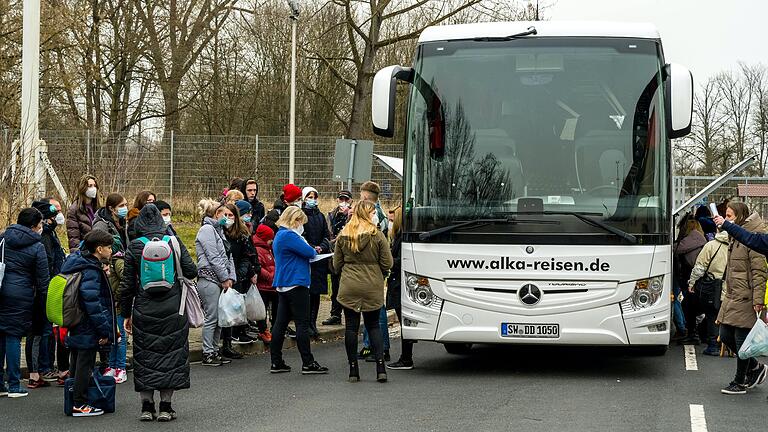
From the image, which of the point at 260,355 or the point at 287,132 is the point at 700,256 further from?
the point at 287,132

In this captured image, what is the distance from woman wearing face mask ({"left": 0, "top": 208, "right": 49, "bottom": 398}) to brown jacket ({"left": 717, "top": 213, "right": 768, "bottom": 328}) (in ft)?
20.6

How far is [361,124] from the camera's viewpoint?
36.1 metres

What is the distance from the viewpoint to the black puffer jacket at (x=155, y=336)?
28.9 feet

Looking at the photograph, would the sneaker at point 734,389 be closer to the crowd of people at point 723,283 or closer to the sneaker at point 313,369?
the crowd of people at point 723,283

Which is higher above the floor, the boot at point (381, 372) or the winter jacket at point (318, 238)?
the winter jacket at point (318, 238)

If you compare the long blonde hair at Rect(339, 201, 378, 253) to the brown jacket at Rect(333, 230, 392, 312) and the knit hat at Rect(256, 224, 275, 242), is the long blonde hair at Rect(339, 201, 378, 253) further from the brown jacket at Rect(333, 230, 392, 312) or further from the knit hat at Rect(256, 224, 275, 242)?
the knit hat at Rect(256, 224, 275, 242)

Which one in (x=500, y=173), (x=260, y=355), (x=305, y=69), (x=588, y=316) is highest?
(x=305, y=69)

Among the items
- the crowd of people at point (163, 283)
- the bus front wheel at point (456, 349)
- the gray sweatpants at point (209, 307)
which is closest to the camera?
the crowd of people at point (163, 283)

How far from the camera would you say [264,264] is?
13234 mm

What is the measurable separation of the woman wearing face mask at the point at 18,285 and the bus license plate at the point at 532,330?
13.8 ft

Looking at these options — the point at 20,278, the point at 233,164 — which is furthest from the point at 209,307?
the point at 233,164

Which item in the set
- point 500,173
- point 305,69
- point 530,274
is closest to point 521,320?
point 530,274

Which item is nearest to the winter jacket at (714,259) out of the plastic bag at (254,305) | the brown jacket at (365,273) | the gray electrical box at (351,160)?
the brown jacket at (365,273)

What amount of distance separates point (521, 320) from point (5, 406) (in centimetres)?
462
